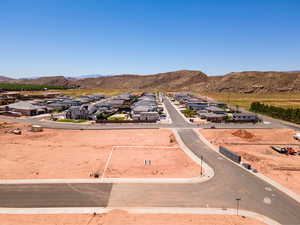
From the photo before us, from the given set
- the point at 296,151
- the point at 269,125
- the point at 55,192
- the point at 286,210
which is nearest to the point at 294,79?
the point at 269,125

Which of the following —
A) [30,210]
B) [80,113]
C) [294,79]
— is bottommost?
[30,210]

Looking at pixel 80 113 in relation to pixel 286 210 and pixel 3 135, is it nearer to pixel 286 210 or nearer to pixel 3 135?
pixel 3 135

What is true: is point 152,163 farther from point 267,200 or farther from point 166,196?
point 267,200

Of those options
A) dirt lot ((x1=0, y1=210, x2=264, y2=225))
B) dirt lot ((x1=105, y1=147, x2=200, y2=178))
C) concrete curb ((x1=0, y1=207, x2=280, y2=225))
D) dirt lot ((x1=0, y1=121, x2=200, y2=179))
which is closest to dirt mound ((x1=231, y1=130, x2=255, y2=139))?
dirt lot ((x1=0, y1=121, x2=200, y2=179))

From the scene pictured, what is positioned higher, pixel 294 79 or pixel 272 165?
pixel 294 79

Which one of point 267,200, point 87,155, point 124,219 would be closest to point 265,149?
point 267,200

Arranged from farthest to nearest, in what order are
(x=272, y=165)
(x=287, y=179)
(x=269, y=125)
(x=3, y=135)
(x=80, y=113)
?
1. (x=80, y=113)
2. (x=269, y=125)
3. (x=3, y=135)
4. (x=272, y=165)
5. (x=287, y=179)

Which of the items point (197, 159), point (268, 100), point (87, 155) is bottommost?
point (87, 155)

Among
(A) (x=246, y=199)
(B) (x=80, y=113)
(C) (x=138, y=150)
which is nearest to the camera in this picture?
(A) (x=246, y=199)
